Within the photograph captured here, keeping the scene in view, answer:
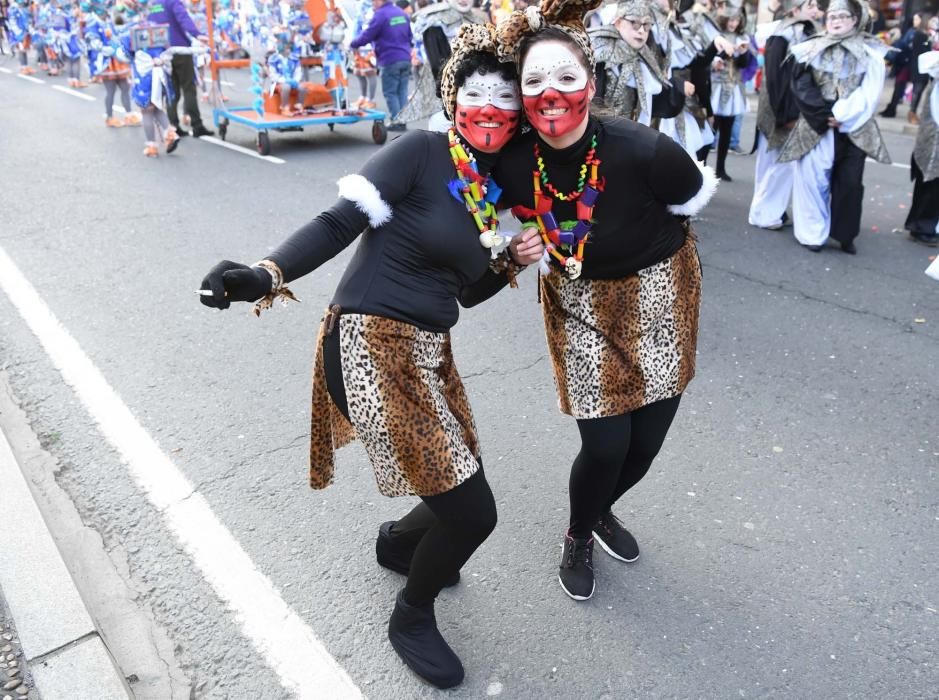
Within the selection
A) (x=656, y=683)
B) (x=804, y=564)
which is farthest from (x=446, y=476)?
(x=804, y=564)

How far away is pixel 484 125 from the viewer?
7.27 ft

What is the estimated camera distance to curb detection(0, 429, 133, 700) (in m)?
2.30

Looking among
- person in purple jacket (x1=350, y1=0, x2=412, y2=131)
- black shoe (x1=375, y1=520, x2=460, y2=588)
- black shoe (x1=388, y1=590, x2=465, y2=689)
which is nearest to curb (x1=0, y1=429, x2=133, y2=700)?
black shoe (x1=388, y1=590, x2=465, y2=689)

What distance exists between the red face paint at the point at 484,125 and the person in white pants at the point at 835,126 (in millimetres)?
4813

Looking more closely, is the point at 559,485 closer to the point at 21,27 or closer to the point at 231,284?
the point at 231,284

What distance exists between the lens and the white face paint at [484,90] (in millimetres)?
2195

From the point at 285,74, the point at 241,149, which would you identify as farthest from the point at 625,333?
the point at 285,74

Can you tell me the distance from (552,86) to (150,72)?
8.28 meters

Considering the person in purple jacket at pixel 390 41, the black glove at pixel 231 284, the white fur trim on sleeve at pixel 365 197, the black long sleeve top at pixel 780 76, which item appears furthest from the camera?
the person in purple jacket at pixel 390 41

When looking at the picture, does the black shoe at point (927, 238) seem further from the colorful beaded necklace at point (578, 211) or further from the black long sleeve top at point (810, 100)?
the colorful beaded necklace at point (578, 211)

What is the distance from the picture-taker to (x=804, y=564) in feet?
9.64

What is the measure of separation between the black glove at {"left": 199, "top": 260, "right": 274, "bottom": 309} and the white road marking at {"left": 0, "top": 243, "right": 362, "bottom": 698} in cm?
120

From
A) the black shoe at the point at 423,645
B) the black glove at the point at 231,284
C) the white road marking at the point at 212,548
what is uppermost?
the black glove at the point at 231,284

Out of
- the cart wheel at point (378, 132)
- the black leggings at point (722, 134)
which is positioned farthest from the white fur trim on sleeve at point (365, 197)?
the cart wheel at point (378, 132)
